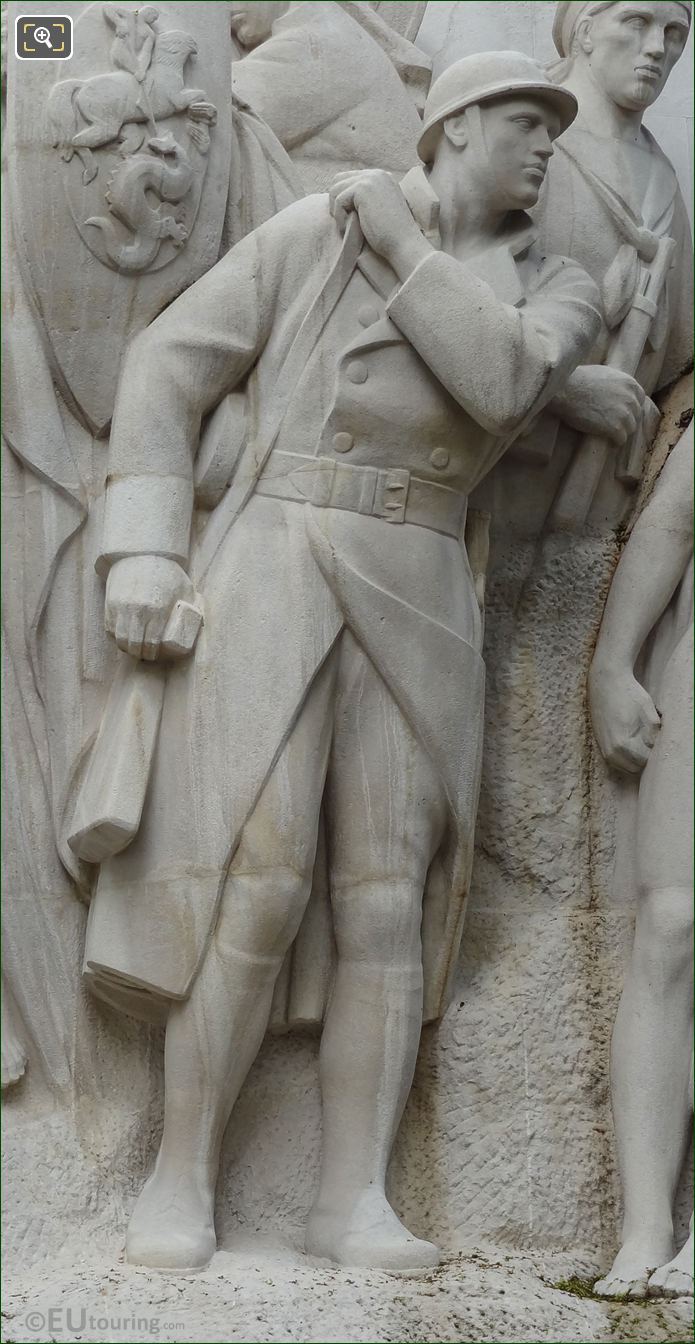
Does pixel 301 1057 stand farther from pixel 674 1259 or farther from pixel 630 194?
pixel 630 194

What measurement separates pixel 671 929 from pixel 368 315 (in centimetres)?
150

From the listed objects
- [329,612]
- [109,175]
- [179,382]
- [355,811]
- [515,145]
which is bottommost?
[355,811]

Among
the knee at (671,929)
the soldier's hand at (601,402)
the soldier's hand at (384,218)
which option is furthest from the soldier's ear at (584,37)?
the knee at (671,929)

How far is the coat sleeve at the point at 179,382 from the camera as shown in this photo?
4.82m

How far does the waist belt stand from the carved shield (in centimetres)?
41

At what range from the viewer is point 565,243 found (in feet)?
17.7

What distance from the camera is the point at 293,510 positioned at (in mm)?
4875

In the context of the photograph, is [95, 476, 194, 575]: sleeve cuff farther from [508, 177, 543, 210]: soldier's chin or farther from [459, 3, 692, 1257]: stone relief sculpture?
[508, 177, 543, 210]: soldier's chin

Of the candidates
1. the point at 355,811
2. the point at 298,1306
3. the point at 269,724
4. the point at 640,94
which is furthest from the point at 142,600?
the point at 640,94

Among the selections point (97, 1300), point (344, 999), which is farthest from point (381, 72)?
point (97, 1300)

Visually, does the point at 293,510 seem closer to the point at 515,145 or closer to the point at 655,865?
the point at 515,145

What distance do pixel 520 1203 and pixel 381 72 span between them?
8.81 feet

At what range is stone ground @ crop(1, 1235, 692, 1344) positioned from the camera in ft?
14.7

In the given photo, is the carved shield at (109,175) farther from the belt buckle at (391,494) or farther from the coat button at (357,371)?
the belt buckle at (391,494)
